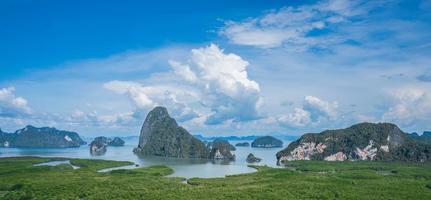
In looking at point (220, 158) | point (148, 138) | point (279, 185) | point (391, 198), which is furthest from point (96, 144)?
point (391, 198)

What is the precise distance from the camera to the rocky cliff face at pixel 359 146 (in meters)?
122

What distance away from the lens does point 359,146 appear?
4892 inches

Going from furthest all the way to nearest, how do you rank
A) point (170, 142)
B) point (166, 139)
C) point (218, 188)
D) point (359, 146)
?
1. point (166, 139)
2. point (170, 142)
3. point (359, 146)
4. point (218, 188)

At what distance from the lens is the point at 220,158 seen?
130125 mm

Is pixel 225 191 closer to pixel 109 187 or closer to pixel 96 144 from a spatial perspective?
pixel 109 187

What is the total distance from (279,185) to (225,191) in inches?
390

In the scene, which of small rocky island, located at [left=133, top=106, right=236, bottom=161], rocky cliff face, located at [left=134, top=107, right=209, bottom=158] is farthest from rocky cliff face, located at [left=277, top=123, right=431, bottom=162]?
rocky cliff face, located at [left=134, top=107, right=209, bottom=158]

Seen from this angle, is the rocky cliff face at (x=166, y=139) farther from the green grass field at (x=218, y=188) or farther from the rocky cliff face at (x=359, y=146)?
the green grass field at (x=218, y=188)

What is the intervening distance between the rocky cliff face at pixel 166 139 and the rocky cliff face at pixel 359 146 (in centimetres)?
3238

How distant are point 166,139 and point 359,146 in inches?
2633

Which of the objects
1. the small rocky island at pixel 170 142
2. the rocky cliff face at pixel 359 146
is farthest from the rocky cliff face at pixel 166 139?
the rocky cliff face at pixel 359 146

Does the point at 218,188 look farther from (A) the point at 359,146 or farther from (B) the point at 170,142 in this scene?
(B) the point at 170,142

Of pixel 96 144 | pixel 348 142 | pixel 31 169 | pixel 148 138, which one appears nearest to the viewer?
pixel 31 169

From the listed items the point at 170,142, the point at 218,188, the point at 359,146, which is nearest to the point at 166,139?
the point at 170,142
